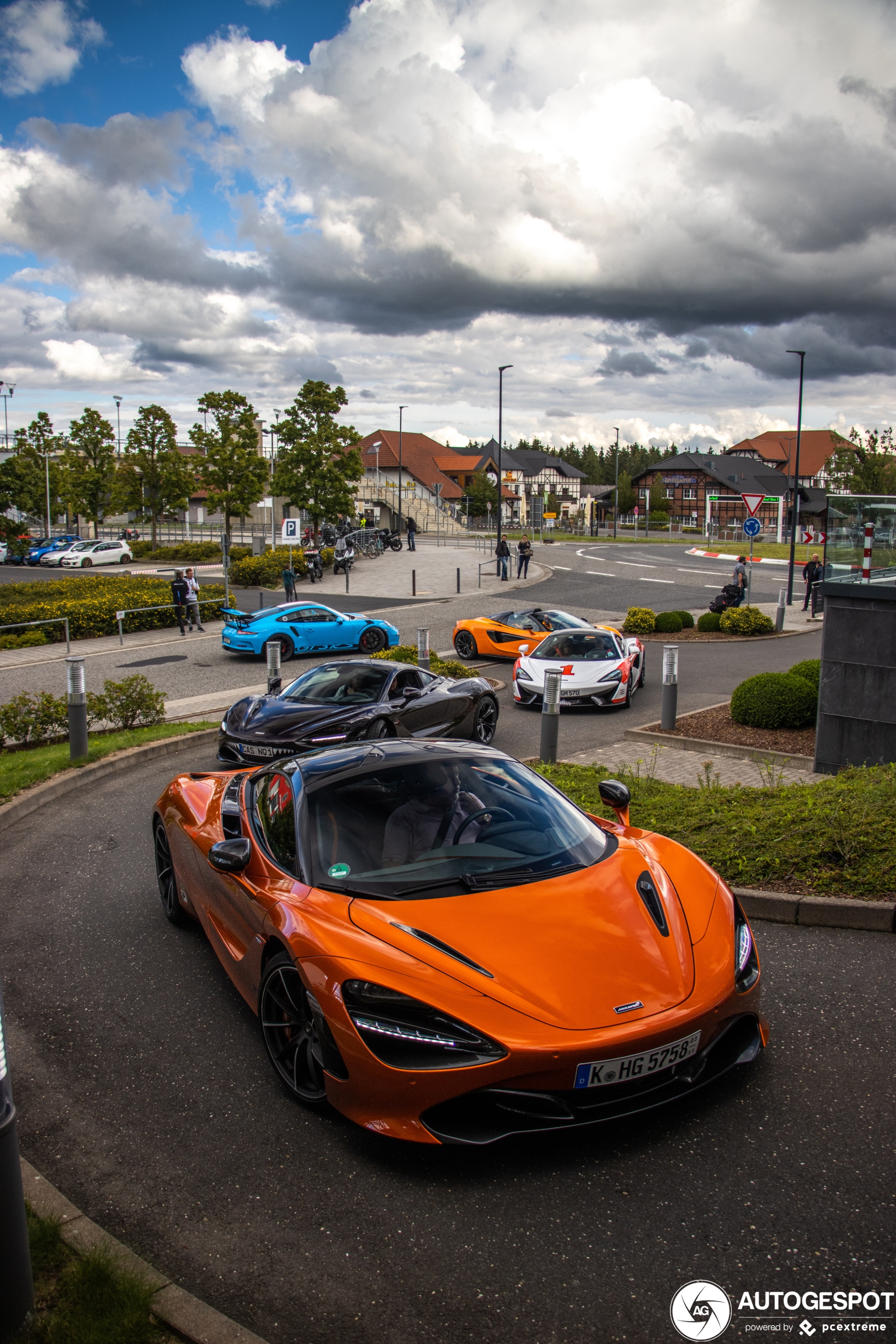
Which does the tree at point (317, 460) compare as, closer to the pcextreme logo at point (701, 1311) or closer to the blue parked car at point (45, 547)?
the blue parked car at point (45, 547)

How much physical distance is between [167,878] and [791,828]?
4.40 meters

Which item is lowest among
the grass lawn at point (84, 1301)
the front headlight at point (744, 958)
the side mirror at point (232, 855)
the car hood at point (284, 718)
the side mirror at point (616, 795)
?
the grass lawn at point (84, 1301)

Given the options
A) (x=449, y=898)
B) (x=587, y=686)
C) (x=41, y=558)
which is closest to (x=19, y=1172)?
(x=449, y=898)

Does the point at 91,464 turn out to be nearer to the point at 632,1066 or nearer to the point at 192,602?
the point at 192,602

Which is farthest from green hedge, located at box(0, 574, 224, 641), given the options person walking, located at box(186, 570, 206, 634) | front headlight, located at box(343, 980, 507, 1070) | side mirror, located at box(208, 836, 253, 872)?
front headlight, located at box(343, 980, 507, 1070)

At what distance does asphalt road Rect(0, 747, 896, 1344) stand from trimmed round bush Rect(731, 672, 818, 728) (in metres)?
7.63

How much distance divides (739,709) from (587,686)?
2752 mm

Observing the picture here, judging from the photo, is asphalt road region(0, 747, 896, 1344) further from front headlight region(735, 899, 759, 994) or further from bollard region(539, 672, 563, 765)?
bollard region(539, 672, 563, 765)

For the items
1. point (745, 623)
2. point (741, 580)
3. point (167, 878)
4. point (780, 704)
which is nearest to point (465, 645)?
point (745, 623)

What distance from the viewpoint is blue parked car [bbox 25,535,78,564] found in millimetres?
54344

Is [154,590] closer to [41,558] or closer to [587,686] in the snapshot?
[587,686]

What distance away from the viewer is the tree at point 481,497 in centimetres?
9588

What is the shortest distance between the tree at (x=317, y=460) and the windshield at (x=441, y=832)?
153 feet
